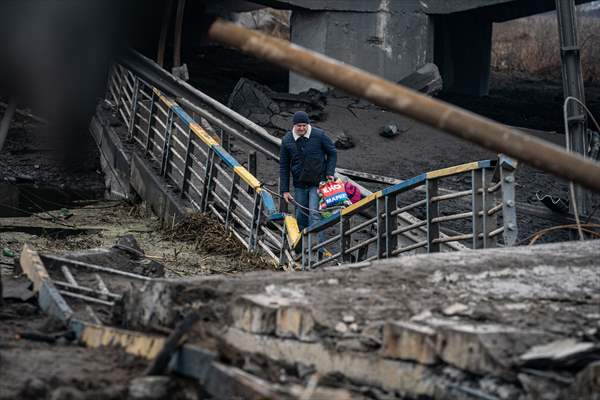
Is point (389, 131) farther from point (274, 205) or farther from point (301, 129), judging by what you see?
point (301, 129)

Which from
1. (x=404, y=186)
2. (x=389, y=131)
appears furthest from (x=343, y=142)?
(x=404, y=186)

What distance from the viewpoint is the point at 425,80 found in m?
21.7

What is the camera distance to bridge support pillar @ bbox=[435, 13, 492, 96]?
25969mm

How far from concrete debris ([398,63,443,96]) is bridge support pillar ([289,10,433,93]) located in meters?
0.77

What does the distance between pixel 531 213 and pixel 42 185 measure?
844cm

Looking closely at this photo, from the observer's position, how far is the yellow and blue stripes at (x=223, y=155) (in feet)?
44.1

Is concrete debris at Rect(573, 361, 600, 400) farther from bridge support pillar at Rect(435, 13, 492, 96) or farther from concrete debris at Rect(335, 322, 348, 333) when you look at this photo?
bridge support pillar at Rect(435, 13, 492, 96)

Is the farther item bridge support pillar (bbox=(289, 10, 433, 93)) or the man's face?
bridge support pillar (bbox=(289, 10, 433, 93))

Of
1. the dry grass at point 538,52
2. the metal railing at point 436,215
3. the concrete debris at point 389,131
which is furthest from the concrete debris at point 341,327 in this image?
the dry grass at point 538,52

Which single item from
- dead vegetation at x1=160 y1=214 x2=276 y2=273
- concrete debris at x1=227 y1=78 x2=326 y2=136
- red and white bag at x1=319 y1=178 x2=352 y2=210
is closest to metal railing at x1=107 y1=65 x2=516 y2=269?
dead vegetation at x1=160 y1=214 x2=276 y2=273

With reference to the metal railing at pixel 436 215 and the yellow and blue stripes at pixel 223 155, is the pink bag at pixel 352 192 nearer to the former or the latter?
the metal railing at pixel 436 215

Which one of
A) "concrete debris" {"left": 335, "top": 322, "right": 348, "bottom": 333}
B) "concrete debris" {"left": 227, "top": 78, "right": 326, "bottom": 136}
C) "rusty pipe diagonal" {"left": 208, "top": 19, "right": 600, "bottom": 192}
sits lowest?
"concrete debris" {"left": 335, "top": 322, "right": 348, "bottom": 333}

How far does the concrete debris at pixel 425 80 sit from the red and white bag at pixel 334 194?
9.13m

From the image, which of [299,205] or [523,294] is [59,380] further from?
[299,205]
